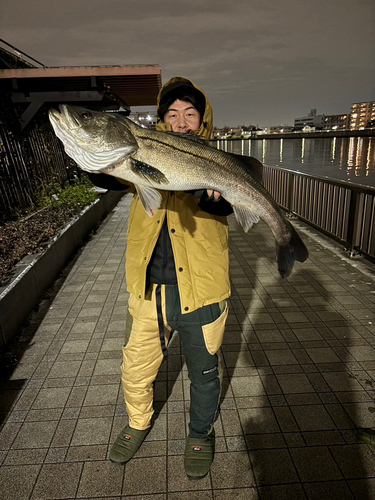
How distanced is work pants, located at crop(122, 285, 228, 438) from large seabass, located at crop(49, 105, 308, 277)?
761 mm

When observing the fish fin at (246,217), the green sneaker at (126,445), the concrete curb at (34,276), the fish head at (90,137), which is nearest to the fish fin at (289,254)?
the fish fin at (246,217)

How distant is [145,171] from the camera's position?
7.06 ft

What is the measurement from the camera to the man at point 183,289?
2584 millimetres

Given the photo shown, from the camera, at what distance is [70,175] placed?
44.2ft

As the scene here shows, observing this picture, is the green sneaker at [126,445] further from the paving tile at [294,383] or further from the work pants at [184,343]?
the paving tile at [294,383]

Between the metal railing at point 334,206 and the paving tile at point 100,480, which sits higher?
the metal railing at point 334,206

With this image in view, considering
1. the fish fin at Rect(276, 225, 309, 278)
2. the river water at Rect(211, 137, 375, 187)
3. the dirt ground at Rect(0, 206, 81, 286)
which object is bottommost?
the river water at Rect(211, 137, 375, 187)

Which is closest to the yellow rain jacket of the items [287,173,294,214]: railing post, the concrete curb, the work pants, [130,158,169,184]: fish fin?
the work pants

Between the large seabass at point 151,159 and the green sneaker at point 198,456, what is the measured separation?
1.79 metres

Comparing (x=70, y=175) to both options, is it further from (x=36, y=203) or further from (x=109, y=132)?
(x=109, y=132)

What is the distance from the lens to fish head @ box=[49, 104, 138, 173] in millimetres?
2074

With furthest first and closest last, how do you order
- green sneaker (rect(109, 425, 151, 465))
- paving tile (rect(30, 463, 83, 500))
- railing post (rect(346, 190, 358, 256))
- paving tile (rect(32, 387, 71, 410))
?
railing post (rect(346, 190, 358, 256))
paving tile (rect(32, 387, 71, 410))
green sneaker (rect(109, 425, 151, 465))
paving tile (rect(30, 463, 83, 500))

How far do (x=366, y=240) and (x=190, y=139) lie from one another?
18.7 feet

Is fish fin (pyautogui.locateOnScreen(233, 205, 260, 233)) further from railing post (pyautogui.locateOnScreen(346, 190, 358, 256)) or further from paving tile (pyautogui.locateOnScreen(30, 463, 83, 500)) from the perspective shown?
railing post (pyautogui.locateOnScreen(346, 190, 358, 256))
